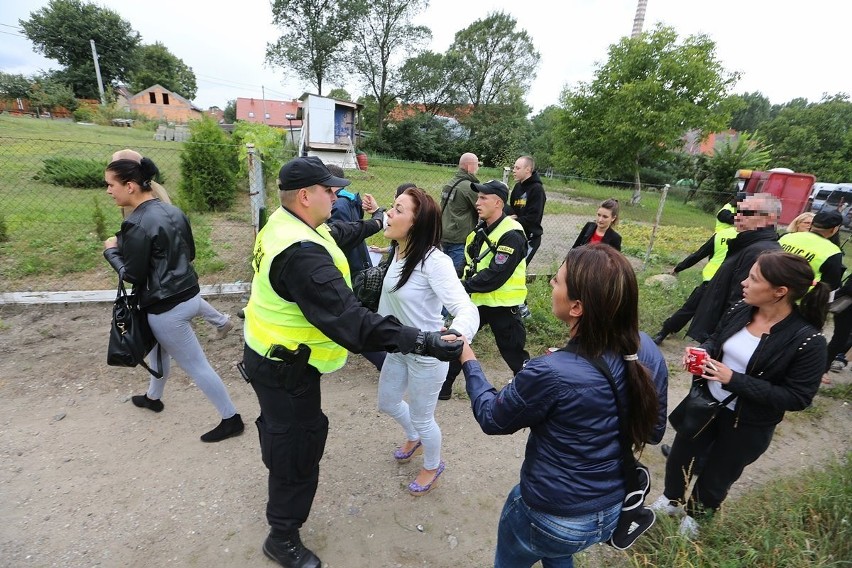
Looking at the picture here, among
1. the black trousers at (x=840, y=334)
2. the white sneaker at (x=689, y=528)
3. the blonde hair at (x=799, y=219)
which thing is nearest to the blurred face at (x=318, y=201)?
the white sneaker at (x=689, y=528)

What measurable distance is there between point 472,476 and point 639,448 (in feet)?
5.64

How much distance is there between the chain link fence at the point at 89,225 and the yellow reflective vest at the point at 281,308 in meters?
3.14

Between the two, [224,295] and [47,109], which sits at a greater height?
[47,109]

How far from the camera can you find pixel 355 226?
3.31 metres

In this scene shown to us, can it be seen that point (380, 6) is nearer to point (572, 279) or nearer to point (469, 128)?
point (469, 128)

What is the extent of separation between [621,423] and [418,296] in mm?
1286

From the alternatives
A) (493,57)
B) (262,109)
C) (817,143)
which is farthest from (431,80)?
(262,109)

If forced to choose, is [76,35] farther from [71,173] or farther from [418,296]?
[418,296]

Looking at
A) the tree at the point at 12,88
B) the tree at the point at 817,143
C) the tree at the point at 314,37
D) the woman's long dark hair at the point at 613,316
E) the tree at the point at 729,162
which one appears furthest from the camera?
the tree at the point at 12,88

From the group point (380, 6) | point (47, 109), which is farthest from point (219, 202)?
point (47, 109)

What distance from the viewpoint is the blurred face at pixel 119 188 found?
8.68ft

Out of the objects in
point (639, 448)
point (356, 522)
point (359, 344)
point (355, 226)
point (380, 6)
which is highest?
point (380, 6)

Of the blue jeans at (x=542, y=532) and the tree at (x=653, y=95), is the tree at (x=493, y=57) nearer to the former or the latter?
the tree at (x=653, y=95)

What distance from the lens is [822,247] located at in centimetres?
388
